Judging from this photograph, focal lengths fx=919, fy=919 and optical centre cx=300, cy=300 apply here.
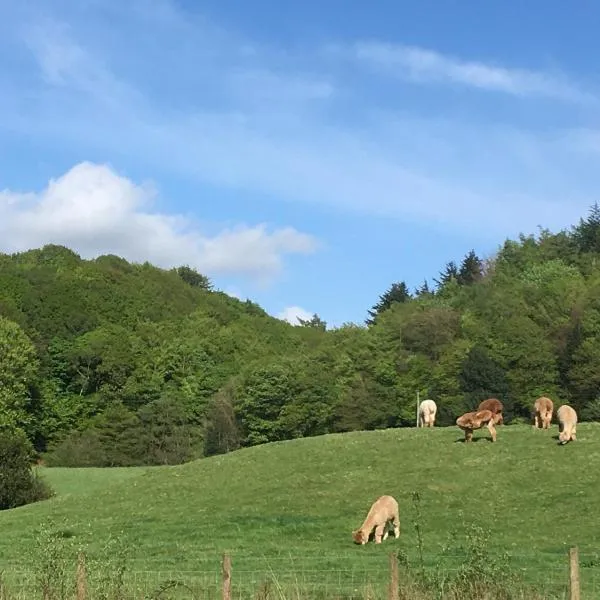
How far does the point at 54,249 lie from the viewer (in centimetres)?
13975

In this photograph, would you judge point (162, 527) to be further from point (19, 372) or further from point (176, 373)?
point (176, 373)

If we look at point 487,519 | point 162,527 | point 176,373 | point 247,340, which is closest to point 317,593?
point 487,519

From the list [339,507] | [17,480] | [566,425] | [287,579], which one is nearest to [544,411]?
[566,425]

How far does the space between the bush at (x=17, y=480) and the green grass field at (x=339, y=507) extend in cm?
962

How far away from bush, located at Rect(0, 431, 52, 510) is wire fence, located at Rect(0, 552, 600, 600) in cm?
2829

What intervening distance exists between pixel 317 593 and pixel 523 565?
7.36 m

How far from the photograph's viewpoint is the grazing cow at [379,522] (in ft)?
85.9

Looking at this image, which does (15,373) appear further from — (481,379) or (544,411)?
(544,411)

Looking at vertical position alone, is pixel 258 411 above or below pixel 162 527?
above

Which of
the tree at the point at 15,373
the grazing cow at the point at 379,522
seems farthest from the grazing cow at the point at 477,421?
the tree at the point at 15,373

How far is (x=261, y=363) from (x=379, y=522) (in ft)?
246

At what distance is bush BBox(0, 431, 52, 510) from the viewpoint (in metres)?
49.4

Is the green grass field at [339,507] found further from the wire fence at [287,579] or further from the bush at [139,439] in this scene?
the bush at [139,439]

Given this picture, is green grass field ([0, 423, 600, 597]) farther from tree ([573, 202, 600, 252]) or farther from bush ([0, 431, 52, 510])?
tree ([573, 202, 600, 252])
